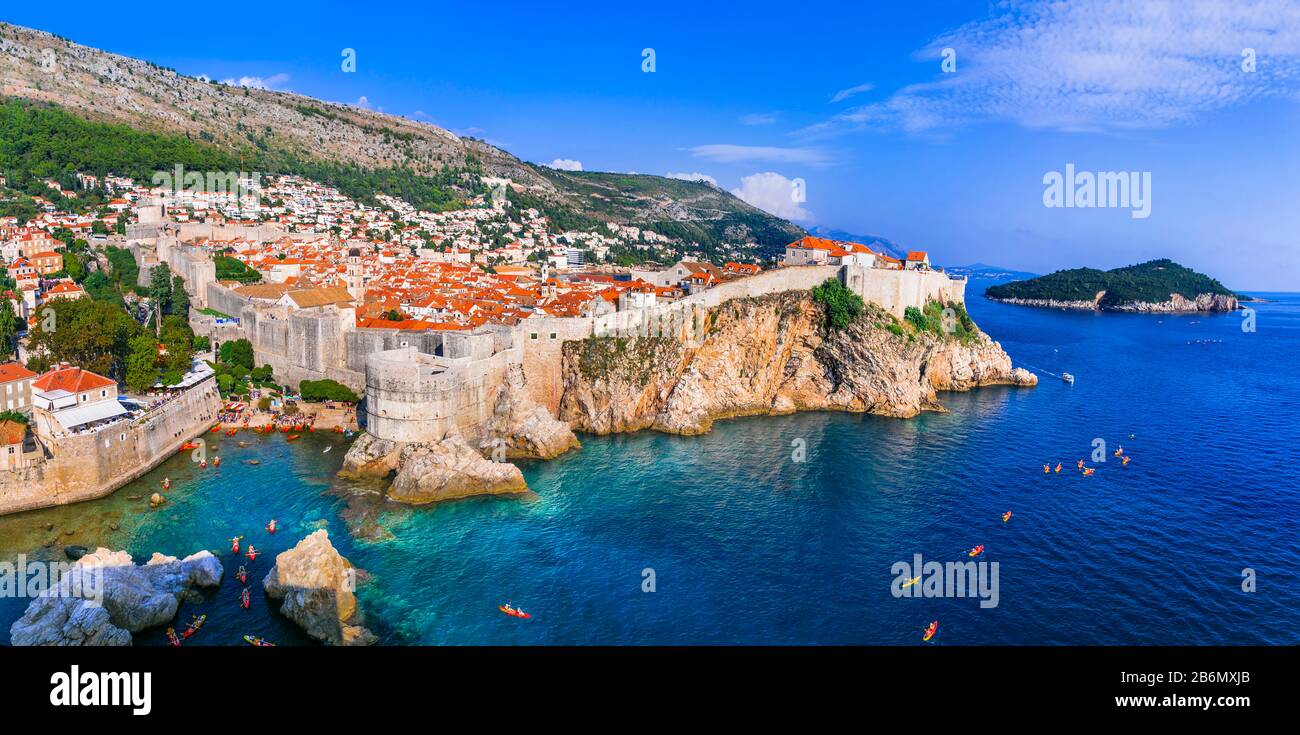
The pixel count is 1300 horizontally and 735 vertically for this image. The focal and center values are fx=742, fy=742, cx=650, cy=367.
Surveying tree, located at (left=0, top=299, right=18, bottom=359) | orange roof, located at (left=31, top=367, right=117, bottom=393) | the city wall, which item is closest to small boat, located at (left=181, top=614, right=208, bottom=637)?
the city wall

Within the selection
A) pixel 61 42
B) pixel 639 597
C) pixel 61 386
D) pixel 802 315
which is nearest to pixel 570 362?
pixel 802 315

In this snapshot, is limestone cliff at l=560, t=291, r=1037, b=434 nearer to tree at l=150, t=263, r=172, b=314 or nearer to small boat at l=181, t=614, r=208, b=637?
small boat at l=181, t=614, r=208, b=637

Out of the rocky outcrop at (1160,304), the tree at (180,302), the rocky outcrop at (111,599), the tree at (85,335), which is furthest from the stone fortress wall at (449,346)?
the rocky outcrop at (1160,304)

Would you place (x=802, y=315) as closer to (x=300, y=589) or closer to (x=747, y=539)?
(x=747, y=539)

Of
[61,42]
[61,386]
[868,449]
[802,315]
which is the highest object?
[61,42]

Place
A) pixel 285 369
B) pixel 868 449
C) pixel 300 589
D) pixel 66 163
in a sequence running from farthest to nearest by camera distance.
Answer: pixel 66 163
pixel 285 369
pixel 868 449
pixel 300 589
